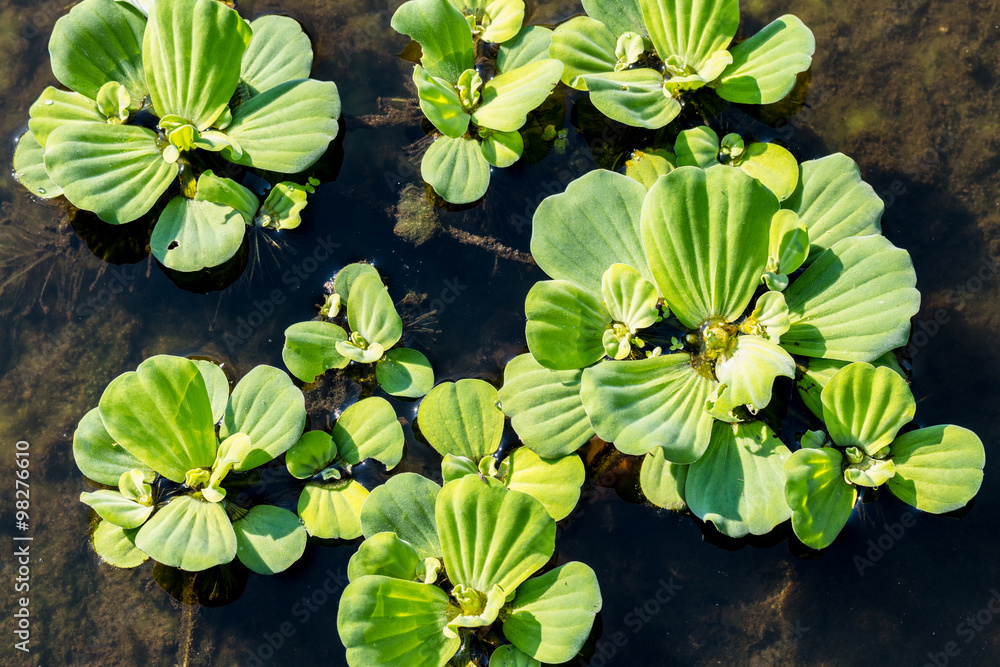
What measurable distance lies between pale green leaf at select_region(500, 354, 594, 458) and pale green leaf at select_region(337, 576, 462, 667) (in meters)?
0.84

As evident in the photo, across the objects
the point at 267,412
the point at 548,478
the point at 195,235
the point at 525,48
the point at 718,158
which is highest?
the point at 525,48

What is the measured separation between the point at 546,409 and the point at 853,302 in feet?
4.96

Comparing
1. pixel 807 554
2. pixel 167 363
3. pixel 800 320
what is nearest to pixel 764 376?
pixel 800 320

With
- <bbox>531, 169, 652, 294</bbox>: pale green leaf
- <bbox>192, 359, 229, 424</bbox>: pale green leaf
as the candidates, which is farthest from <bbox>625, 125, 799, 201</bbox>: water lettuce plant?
<bbox>192, 359, 229, 424</bbox>: pale green leaf

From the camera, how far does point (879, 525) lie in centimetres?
345

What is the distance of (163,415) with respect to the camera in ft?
10.8

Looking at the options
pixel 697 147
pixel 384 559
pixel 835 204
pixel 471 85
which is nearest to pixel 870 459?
pixel 835 204

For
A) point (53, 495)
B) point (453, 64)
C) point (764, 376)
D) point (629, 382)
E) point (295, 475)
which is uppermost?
point (453, 64)

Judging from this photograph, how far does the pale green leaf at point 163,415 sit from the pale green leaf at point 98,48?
4.95 feet

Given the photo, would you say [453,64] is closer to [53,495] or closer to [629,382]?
[629,382]

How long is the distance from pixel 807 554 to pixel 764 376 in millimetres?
1019

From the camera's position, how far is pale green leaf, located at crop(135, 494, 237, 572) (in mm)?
3160

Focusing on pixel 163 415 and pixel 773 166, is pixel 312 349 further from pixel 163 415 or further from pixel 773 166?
pixel 773 166

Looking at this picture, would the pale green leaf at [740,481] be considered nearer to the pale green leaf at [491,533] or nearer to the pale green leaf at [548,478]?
the pale green leaf at [548,478]
